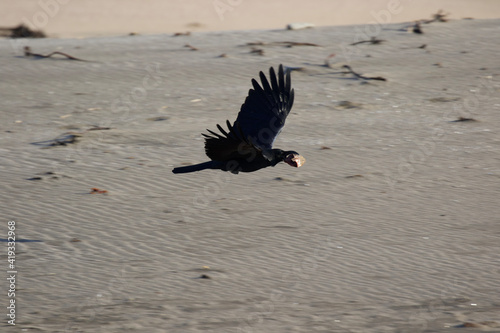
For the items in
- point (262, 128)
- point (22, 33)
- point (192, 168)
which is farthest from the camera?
point (22, 33)

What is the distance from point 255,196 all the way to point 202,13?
11.6 m

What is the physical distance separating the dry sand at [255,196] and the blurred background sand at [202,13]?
13.8ft

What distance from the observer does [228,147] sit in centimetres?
546

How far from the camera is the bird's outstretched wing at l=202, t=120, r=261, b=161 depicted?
5281mm

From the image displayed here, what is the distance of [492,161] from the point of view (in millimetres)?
8102

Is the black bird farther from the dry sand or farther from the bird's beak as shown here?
the dry sand

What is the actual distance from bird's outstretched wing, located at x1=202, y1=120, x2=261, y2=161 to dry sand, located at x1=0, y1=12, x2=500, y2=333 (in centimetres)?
83

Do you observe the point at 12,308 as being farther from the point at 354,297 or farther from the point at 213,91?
the point at 213,91

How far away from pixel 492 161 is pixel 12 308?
17.2 feet

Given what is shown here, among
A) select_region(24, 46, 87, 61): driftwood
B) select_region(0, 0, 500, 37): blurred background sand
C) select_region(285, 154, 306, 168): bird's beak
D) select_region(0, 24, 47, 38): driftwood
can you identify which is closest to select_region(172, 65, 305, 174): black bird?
select_region(285, 154, 306, 168): bird's beak

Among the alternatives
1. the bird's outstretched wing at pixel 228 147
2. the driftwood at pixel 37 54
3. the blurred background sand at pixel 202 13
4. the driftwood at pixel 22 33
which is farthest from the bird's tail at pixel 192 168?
the blurred background sand at pixel 202 13

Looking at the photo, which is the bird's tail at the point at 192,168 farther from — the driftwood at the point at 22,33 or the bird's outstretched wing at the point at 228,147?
the driftwood at the point at 22,33

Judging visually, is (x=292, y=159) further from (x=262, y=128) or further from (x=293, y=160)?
(x=262, y=128)

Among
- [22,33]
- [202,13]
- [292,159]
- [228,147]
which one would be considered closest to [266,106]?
[292,159]
